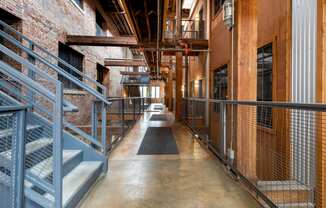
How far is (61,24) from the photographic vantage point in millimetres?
6156

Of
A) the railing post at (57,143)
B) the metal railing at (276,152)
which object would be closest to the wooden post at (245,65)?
the metal railing at (276,152)

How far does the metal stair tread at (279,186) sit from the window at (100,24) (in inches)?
375

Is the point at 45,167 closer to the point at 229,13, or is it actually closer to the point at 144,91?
the point at 229,13

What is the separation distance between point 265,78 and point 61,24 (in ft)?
19.0

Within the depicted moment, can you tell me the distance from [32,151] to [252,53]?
2949mm

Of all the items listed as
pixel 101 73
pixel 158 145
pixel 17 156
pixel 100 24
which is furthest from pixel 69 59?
pixel 17 156

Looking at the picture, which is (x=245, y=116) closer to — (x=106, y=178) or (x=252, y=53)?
(x=252, y=53)

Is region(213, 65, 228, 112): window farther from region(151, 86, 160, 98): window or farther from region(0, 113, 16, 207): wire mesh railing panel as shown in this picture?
region(151, 86, 160, 98): window

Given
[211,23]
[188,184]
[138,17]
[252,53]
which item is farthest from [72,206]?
[211,23]

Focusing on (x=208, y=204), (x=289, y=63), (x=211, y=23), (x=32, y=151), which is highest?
(x=211, y=23)

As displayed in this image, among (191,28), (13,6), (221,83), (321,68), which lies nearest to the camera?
(321,68)

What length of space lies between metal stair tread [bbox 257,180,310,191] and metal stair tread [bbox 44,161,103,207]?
1946 mm

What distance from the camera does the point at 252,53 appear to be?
2893 mm

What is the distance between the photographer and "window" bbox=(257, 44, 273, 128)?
13.2 feet
